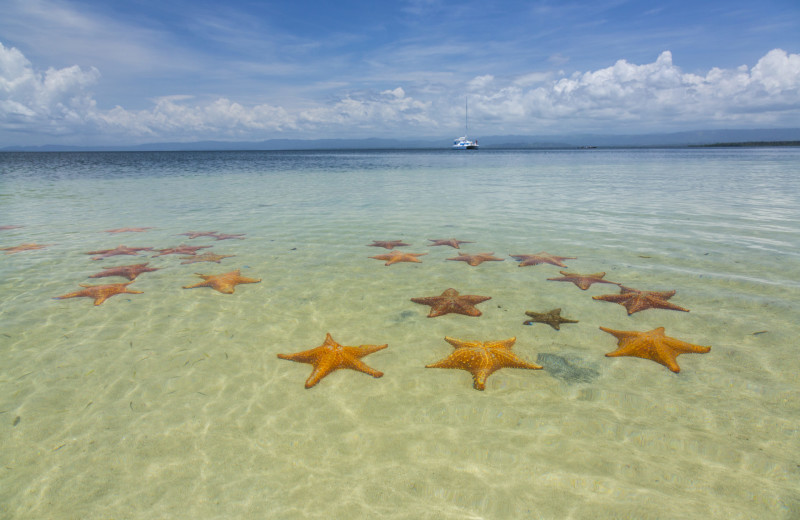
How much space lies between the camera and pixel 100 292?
6727mm

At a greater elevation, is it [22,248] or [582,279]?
[22,248]

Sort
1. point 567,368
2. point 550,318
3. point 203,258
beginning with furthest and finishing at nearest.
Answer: point 203,258, point 550,318, point 567,368

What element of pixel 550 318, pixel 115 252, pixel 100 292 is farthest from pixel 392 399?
pixel 115 252

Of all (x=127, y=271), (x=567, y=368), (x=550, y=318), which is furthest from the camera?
(x=127, y=271)

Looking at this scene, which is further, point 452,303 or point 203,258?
point 203,258

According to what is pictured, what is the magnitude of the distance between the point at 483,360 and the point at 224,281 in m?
4.92

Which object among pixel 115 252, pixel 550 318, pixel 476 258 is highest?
pixel 115 252

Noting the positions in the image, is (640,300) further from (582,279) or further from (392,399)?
(392,399)

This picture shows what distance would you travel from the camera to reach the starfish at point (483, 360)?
14.5ft

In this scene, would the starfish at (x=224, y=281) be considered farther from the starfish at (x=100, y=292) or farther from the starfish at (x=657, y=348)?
the starfish at (x=657, y=348)

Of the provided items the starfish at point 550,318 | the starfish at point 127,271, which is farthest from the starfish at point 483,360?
the starfish at point 127,271

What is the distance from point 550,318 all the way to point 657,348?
1377mm

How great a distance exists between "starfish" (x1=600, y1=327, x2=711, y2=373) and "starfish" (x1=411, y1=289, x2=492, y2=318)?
1923 millimetres

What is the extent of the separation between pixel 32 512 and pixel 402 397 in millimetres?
2938
